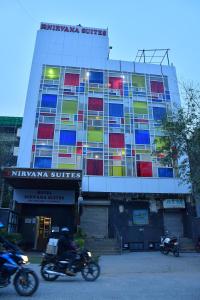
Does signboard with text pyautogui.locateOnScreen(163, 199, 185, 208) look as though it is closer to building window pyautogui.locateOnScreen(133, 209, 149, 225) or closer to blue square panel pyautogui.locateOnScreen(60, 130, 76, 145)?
building window pyautogui.locateOnScreen(133, 209, 149, 225)

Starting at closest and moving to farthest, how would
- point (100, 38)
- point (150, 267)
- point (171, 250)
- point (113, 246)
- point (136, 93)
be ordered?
point (150, 267) → point (171, 250) → point (113, 246) → point (136, 93) → point (100, 38)

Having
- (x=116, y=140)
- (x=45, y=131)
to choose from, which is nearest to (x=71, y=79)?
(x=45, y=131)

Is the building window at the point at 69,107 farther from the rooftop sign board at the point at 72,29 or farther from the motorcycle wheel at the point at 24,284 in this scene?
the motorcycle wheel at the point at 24,284

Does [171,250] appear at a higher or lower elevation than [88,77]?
lower

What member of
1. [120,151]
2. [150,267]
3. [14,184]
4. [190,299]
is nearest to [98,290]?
[190,299]

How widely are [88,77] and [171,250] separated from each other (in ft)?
61.6

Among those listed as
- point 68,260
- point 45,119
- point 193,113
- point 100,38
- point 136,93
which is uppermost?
point 100,38

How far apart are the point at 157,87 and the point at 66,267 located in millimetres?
25393

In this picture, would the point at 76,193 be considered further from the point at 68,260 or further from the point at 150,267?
the point at 68,260

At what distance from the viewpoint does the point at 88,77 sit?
1235 inches

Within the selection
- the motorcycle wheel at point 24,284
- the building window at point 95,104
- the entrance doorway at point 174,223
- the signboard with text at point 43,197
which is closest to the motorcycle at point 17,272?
the motorcycle wheel at point 24,284

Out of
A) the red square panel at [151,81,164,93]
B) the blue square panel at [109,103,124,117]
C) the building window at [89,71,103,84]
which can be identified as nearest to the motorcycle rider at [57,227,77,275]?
the blue square panel at [109,103,124,117]

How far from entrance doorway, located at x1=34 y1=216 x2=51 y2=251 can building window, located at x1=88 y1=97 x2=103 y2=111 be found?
1110 cm

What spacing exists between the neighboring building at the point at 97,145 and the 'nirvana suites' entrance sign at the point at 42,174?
35.9 inches
